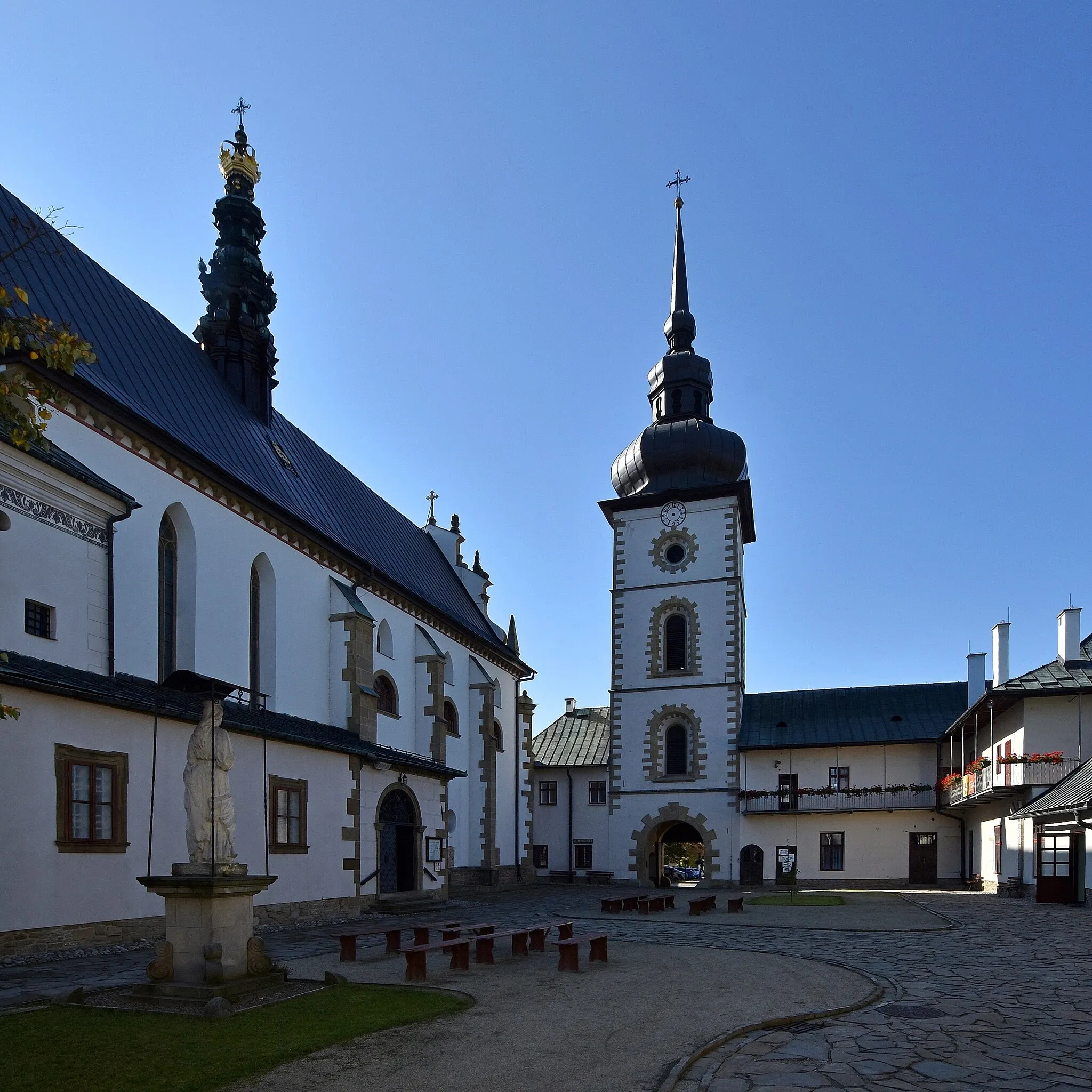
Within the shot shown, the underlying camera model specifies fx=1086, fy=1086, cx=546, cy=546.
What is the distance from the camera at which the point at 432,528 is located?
4169 centimetres

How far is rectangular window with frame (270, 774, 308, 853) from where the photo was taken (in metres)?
19.6

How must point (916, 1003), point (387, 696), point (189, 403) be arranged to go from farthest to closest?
1. point (387, 696)
2. point (189, 403)
3. point (916, 1003)

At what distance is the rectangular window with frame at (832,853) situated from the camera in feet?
125

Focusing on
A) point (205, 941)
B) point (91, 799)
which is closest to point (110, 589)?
point (91, 799)

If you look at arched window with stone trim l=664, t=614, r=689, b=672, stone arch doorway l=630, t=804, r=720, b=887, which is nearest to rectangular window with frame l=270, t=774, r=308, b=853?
stone arch doorway l=630, t=804, r=720, b=887

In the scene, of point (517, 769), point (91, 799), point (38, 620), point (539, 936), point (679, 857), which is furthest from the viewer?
point (679, 857)

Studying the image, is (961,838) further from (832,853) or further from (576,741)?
(576,741)

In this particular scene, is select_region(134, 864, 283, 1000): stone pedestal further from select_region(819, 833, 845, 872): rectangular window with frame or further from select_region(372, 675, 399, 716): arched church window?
select_region(819, 833, 845, 872): rectangular window with frame

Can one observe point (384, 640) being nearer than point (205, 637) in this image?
No

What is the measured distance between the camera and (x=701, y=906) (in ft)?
76.5

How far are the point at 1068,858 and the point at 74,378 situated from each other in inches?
973

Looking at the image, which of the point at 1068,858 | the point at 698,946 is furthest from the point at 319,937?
the point at 1068,858

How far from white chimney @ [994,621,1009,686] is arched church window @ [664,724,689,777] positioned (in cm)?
1115

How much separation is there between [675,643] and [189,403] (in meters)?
22.8
